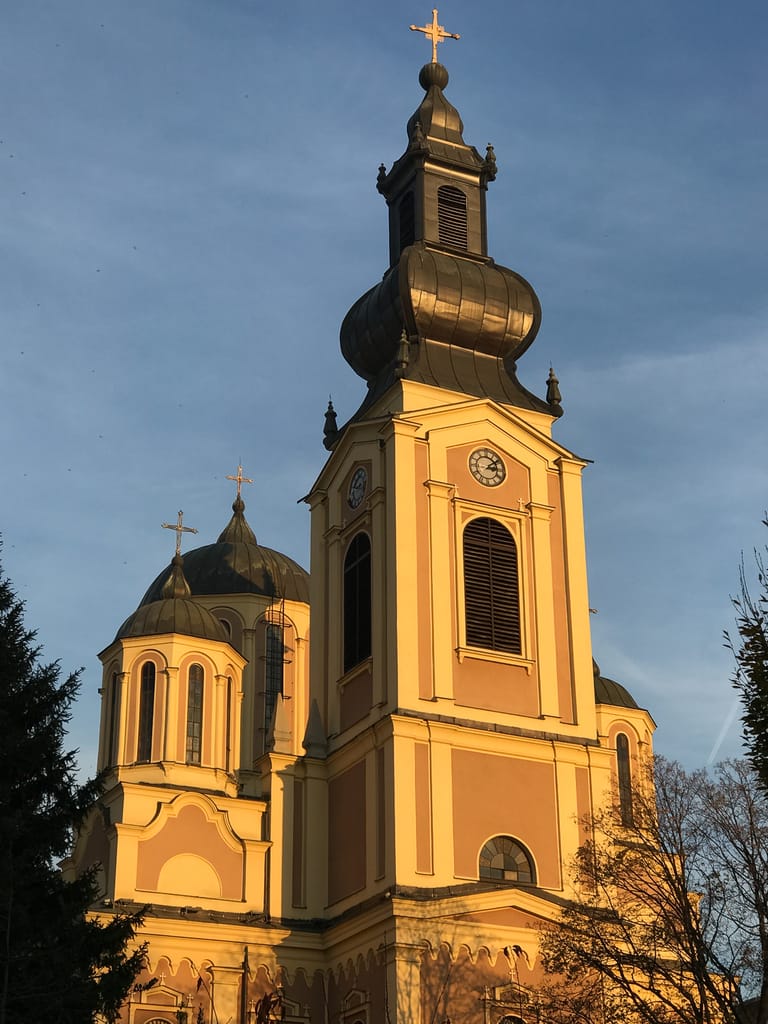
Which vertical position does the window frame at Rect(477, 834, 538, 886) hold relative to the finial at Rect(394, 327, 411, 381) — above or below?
below

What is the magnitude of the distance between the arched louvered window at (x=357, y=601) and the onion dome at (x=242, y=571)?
29.4 feet

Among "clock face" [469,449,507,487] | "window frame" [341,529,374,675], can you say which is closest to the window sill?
"window frame" [341,529,374,675]

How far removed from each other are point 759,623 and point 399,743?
15.6m

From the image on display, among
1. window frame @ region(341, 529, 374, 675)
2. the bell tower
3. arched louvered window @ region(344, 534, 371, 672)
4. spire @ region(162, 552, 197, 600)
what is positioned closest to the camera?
the bell tower

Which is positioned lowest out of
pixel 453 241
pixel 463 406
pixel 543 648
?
pixel 543 648

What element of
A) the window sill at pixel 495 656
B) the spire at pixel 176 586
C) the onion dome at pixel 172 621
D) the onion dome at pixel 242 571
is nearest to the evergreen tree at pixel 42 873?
the window sill at pixel 495 656

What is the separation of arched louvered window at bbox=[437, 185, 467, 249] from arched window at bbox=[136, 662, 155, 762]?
11.2 meters

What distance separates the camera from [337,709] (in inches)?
1321

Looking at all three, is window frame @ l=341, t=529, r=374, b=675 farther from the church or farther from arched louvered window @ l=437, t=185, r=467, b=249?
arched louvered window @ l=437, t=185, r=467, b=249

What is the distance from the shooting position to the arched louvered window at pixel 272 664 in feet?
137

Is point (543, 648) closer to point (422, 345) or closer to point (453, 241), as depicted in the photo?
point (422, 345)

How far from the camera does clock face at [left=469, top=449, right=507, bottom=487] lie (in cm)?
3403

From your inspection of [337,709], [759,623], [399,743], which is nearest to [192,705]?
[337,709]

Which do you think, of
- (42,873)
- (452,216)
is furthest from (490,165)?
(42,873)
